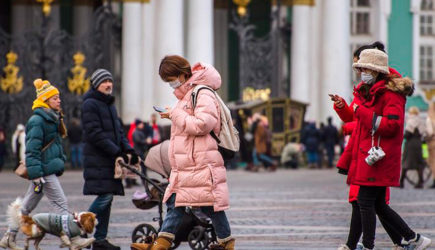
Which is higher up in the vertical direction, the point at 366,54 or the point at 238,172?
the point at 366,54

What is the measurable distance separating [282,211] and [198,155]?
7.21m

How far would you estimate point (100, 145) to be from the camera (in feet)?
39.1

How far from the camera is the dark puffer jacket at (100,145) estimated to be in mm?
11914

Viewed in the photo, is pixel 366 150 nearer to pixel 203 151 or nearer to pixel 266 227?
pixel 203 151

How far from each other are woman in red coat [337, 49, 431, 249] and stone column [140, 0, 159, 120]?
1051 inches

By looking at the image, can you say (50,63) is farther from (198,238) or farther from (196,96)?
(196,96)

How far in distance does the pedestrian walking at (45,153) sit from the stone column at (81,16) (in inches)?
1116

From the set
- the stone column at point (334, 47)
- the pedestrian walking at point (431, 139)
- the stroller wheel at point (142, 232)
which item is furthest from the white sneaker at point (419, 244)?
the stone column at point (334, 47)

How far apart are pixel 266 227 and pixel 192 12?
78.3 ft

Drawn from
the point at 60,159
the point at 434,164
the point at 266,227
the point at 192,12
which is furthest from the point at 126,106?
the point at 60,159

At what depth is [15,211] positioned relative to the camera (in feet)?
36.8

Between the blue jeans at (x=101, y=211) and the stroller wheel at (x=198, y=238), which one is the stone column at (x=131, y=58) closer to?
the blue jeans at (x=101, y=211)

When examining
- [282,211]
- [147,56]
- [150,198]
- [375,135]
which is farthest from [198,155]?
[147,56]

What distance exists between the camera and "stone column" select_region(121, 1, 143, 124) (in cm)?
3681
